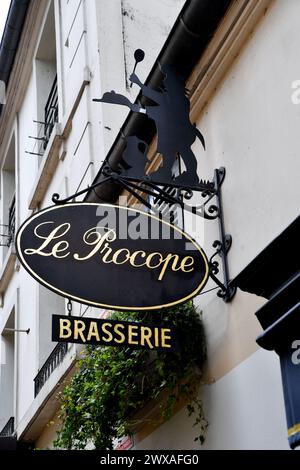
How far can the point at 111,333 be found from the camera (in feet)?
25.1

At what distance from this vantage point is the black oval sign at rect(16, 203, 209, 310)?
7.82 metres

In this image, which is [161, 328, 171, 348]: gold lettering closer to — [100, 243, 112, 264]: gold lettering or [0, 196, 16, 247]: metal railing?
[100, 243, 112, 264]: gold lettering

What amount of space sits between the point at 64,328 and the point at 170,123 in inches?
102

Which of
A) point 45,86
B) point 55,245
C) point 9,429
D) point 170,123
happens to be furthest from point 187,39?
point 9,429

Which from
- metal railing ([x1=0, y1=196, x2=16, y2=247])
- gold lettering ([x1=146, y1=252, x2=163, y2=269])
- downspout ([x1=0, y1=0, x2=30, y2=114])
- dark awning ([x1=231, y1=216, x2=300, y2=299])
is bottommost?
dark awning ([x1=231, y1=216, x2=300, y2=299])

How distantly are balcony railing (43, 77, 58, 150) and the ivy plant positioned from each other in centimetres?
738

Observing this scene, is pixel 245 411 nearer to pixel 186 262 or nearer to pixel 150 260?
pixel 186 262

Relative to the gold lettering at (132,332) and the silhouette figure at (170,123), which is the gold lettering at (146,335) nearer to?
the gold lettering at (132,332)

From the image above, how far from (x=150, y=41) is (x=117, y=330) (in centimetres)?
749

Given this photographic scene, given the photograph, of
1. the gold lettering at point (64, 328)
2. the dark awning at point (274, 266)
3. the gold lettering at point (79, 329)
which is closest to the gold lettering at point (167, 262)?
the gold lettering at point (79, 329)

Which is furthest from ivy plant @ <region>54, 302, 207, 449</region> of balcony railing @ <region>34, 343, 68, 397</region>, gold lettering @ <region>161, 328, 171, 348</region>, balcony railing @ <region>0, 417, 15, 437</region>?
balcony railing @ <region>0, 417, 15, 437</region>
